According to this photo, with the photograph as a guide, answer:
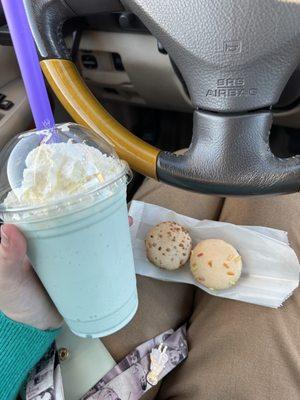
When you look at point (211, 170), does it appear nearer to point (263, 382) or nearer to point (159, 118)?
point (263, 382)

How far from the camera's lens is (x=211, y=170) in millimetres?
603

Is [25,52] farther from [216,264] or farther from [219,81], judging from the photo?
[216,264]

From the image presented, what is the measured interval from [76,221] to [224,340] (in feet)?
1.13

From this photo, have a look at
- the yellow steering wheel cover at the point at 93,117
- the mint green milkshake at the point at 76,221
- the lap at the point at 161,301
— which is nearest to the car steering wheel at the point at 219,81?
the yellow steering wheel cover at the point at 93,117

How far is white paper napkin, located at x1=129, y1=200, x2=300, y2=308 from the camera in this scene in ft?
2.38

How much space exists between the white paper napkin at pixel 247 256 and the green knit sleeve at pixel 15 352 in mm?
218

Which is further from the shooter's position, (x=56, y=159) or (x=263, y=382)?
(x=263, y=382)

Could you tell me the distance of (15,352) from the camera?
627mm

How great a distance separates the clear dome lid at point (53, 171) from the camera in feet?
1.51

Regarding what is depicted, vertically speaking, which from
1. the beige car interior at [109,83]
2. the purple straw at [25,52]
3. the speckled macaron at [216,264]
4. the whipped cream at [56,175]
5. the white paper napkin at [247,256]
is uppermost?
the purple straw at [25,52]

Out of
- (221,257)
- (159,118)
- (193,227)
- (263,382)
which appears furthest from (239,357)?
(159,118)

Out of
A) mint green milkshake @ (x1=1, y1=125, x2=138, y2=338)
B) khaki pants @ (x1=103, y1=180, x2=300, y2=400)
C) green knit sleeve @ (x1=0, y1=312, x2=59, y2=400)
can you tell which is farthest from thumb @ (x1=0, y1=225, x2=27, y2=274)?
khaki pants @ (x1=103, y1=180, x2=300, y2=400)

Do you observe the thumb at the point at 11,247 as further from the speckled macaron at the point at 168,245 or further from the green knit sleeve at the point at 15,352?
the speckled macaron at the point at 168,245

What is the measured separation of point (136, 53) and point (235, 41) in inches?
15.7
